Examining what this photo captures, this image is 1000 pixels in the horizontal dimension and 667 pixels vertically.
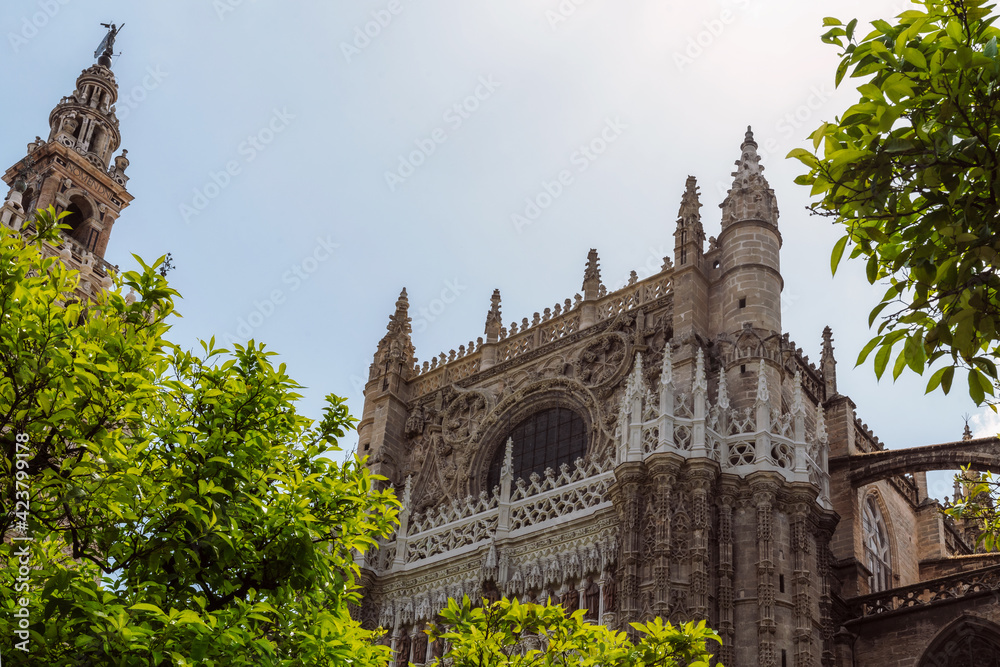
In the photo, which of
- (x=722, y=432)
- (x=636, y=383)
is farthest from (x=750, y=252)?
(x=722, y=432)

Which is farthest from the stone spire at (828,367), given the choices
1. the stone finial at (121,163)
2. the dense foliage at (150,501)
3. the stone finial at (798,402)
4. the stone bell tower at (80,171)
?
the stone finial at (121,163)

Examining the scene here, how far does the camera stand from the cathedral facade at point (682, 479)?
2180cm

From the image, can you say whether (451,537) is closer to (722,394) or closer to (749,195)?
(722,394)

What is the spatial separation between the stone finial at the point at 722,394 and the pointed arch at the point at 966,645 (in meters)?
6.11

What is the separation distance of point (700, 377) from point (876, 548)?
8699 millimetres

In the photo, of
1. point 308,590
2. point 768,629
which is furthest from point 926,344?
point 768,629

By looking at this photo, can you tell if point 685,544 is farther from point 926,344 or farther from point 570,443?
point 926,344

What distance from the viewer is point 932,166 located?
23.5ft

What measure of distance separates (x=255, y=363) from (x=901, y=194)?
7.01 metres

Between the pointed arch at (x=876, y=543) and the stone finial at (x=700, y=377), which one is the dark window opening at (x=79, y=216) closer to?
the stone finial at (x=700, y=377)

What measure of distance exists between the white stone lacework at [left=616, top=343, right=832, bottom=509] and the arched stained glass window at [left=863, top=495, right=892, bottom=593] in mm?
5664

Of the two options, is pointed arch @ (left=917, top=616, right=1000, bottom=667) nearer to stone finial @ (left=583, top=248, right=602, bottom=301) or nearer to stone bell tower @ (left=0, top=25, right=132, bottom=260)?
stone finial @ (left=583, top=248, right=602, bottom=301)

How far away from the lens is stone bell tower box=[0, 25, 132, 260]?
48062mm

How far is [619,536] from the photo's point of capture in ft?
75.0
